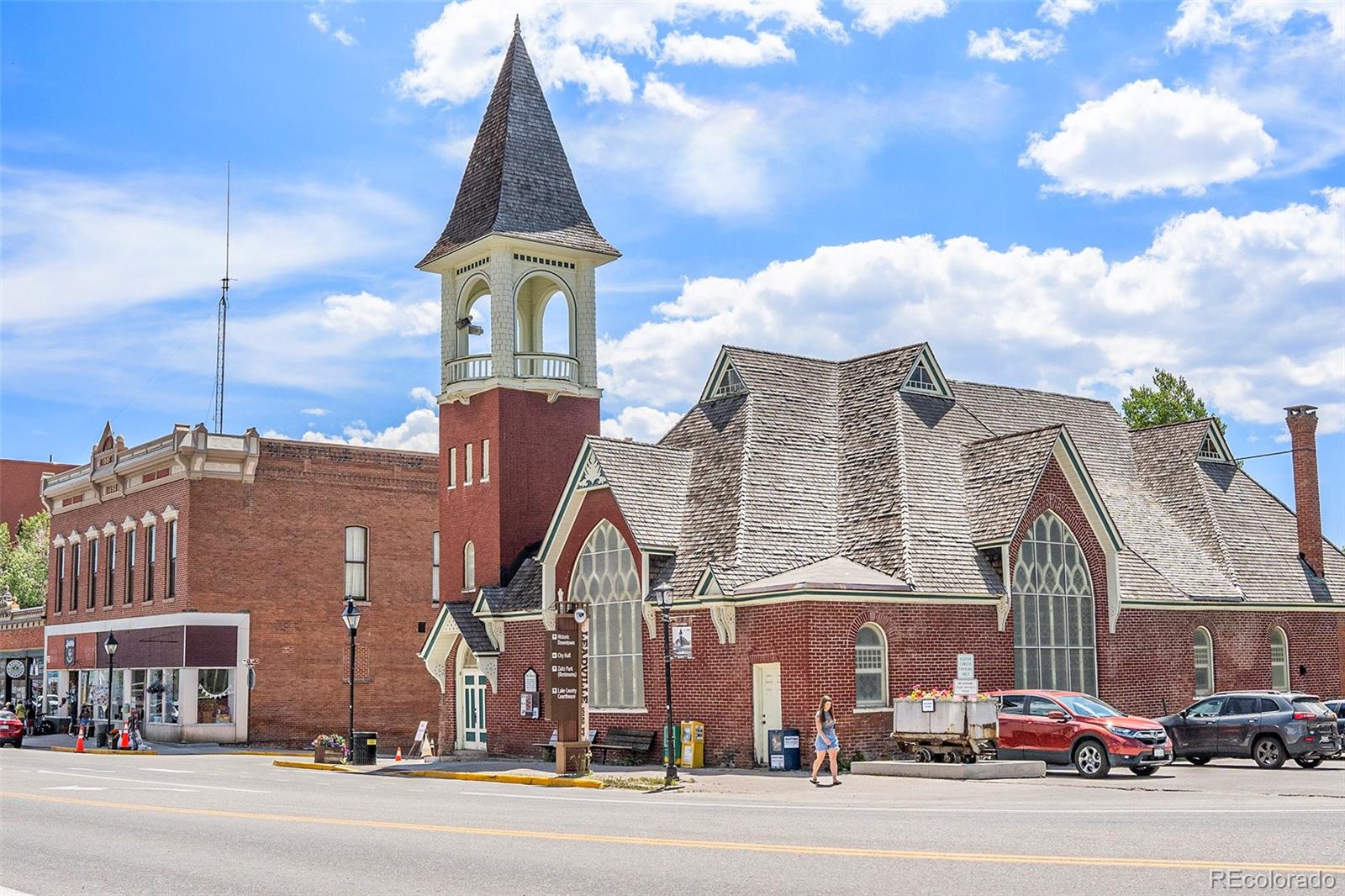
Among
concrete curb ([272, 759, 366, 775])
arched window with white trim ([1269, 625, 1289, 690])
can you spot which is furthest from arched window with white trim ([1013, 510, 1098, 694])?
concrete curb ([272, 759, 366, 775])

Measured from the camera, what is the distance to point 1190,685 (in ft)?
120

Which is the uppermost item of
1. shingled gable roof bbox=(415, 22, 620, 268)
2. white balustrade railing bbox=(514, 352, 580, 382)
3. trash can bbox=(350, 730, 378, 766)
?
shingled gable roof bbox=(415, 22, 620, 268)

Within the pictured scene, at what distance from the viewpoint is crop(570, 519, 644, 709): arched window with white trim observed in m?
34.0

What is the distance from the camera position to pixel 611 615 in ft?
114

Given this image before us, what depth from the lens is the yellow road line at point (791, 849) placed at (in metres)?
12.4

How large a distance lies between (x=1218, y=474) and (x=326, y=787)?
98.8 feet

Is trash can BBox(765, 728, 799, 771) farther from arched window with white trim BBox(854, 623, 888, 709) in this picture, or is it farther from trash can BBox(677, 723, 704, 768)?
trash can BBox(677, 723, 704, 768)

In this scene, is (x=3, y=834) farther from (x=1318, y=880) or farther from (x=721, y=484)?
(x=721, y=484)

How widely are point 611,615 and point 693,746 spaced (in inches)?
188

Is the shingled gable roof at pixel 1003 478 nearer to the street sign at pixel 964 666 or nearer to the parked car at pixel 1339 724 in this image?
the street sign at pixel 964 666

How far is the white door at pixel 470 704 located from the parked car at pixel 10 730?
2204 centimetres

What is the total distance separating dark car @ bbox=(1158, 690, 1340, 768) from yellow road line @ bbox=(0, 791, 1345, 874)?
1715 centimetres

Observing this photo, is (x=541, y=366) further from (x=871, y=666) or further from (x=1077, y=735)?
(x=1077, y=735)

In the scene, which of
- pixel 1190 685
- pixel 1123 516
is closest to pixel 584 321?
pixel 1123 516
